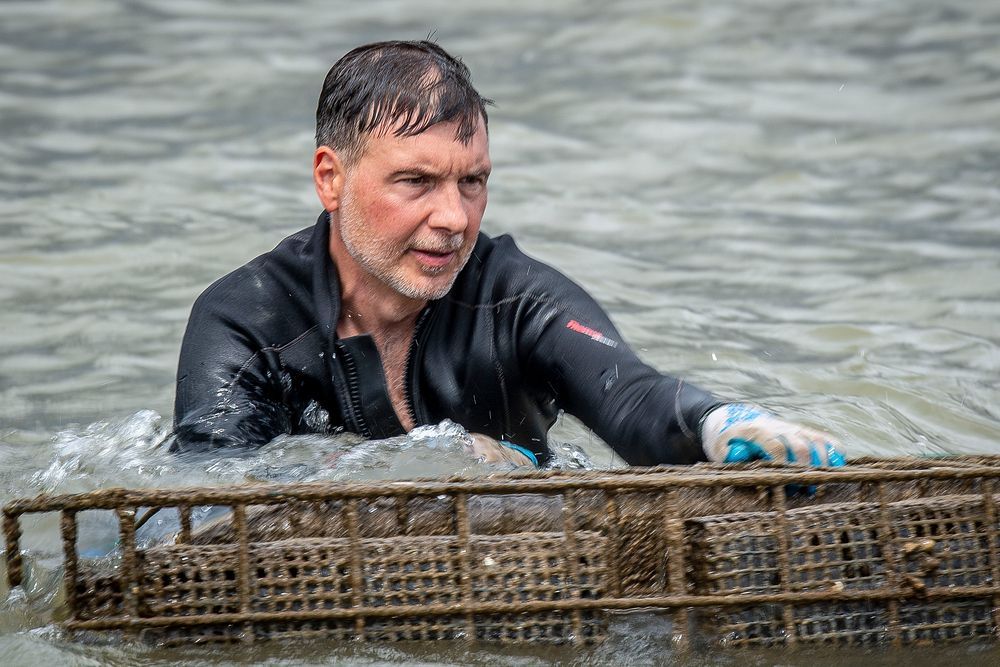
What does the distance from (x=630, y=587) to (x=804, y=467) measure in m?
0.43

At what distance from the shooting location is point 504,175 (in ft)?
28.2

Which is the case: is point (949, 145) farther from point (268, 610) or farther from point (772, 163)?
point (268, 610)

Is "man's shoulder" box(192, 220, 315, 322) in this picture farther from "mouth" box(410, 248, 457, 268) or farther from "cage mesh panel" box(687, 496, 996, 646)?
"cage mesh panel" box(687, 496, 996, 646)

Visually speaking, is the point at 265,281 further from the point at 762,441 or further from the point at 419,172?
the point at 762,441

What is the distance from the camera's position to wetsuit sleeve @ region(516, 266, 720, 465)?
3.37 m

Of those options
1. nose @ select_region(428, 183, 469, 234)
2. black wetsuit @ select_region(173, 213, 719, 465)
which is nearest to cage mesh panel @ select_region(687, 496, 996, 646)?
black wetsuit @ select_region(173, 213, 719, 465)

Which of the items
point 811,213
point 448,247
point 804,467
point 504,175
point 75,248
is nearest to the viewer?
point 804,467

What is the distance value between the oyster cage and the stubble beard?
0.92 m

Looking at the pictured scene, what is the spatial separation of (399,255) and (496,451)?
0.57 m

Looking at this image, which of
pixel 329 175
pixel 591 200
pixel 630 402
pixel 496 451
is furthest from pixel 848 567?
pixel 591 200

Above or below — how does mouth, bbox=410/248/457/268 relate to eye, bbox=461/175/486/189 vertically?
below

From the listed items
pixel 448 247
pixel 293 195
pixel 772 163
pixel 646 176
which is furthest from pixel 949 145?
pixel 448 247

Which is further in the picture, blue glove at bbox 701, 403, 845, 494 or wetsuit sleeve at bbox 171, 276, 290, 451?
wetsuit sleeve at bbox 171, 276, 290, 451

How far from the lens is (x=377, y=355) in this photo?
3.74 meters
